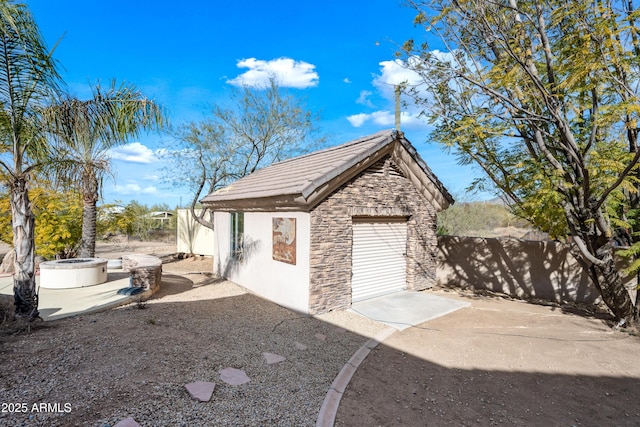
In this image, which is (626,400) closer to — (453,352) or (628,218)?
(453,352)

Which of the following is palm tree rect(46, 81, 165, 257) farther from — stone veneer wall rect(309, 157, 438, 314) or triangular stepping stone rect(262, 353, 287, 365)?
triangular stepping stone rect(262, 353, 287, 365)

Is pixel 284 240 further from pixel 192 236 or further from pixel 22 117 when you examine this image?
pixel 192 236

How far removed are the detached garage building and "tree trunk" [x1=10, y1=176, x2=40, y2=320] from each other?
16.6 ft

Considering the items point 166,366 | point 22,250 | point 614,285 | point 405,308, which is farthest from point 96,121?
point 614,285

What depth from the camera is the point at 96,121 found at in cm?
676

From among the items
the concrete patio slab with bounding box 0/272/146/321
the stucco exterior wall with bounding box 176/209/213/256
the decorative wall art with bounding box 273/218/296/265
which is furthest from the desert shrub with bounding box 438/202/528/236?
the concrete patio slab with bounding box 0/272/146/321

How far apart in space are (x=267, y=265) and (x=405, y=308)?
4.26m

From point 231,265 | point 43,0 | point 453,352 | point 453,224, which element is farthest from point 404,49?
point 453,224

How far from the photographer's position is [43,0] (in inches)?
238

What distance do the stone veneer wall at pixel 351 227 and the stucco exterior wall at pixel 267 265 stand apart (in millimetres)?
339

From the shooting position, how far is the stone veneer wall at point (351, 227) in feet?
26.8

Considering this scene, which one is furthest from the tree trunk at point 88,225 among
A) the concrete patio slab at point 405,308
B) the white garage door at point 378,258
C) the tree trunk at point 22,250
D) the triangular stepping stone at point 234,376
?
the concrete patio slab at point 405,308

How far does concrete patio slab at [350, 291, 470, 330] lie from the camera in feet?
26.0

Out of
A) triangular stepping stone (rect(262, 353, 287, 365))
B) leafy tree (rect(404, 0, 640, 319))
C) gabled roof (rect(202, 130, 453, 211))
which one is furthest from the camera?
gabled roof (rect(202, 130, 453, 211))
